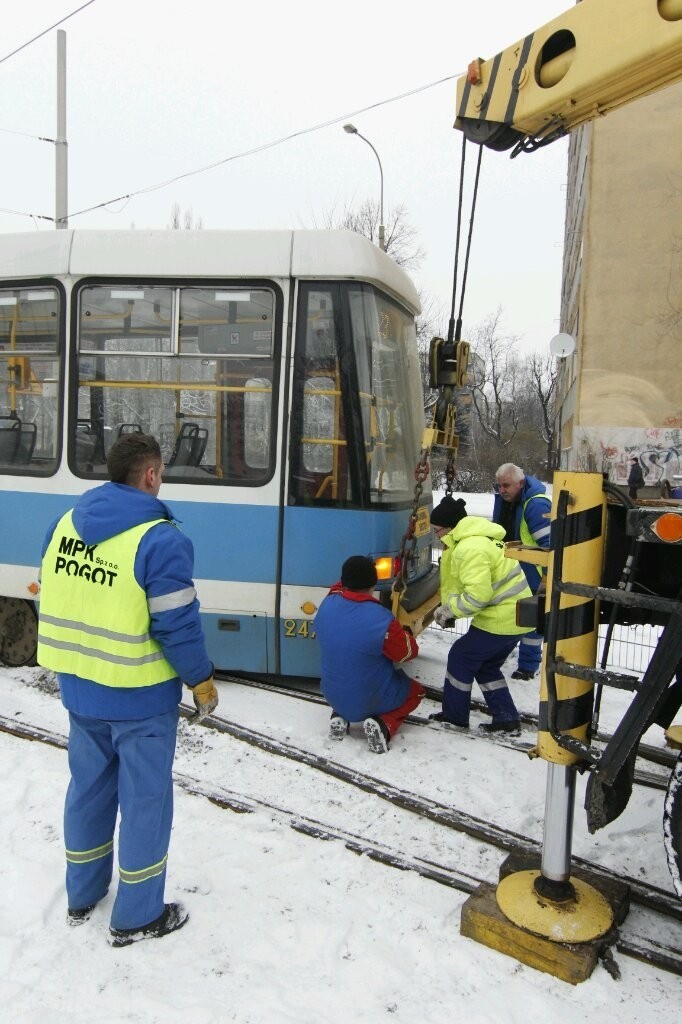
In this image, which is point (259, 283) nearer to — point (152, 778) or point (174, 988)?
point (152, 778)

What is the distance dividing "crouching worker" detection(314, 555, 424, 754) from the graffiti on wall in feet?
63.0

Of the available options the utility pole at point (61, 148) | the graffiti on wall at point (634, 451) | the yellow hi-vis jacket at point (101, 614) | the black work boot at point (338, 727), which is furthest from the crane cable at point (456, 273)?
the graffiti on wall at point (634, 451)

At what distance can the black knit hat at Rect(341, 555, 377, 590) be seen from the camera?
187 inches

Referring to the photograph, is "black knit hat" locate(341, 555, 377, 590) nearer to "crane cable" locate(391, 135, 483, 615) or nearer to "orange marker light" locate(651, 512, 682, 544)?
"crane cable" locate(391, 135, 483, 615)

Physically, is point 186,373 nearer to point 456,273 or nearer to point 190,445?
point 190,445

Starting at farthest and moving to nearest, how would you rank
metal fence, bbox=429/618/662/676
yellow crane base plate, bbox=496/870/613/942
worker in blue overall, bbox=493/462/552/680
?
metal fence, bbox=429/618/662/676 < worker in blue overall, bbox=493/462/552/680 < yellow crane base plate, bbox=496/870/613/942

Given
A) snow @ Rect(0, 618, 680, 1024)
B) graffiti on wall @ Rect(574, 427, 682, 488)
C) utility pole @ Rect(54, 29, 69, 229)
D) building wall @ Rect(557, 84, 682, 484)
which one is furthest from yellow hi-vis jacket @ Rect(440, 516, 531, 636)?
building wall @ Rect(557, 84, 682, 484)

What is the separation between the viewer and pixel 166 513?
3.02 metres

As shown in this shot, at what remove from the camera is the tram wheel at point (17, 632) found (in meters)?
6.24

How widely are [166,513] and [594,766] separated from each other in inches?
75.1

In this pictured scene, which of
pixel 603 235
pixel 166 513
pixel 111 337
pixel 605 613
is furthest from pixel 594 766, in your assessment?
pixel 603 235

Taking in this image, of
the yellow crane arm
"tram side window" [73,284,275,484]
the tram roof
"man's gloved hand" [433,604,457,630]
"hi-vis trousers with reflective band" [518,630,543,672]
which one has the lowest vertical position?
"hi-vis trousers with reflective band" [518,630,543,672]

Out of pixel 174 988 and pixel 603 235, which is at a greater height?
pixel 603 235

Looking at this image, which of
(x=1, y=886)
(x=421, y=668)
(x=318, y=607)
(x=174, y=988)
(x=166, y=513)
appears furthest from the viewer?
(x=421, y=668)
